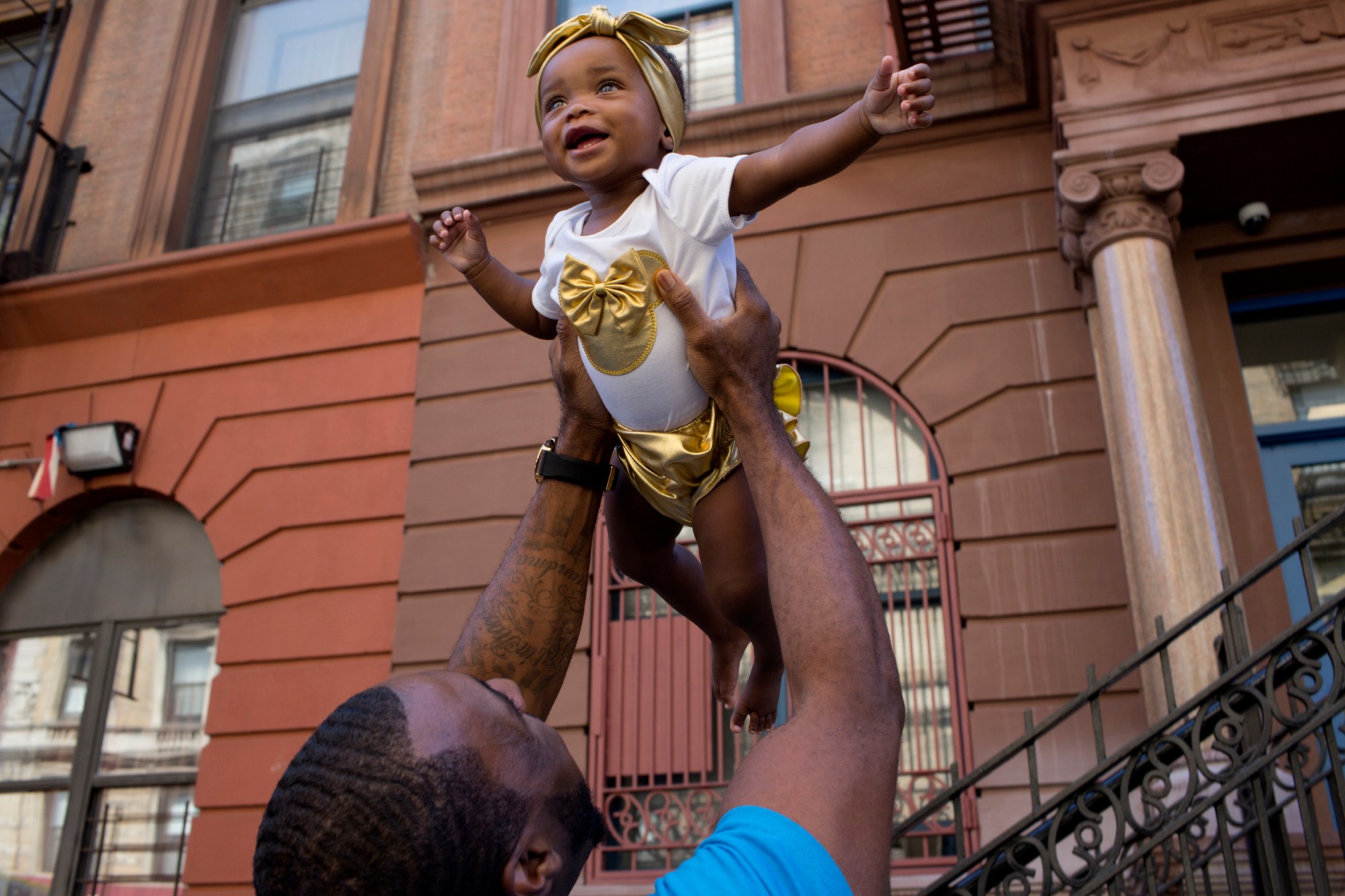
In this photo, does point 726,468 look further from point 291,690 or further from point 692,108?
point 692,108

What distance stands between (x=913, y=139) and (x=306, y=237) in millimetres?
4725

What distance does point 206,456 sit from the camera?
8898 mm

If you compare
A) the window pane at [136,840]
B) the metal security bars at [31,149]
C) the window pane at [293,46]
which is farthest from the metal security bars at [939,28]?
the metal security bars at [31,149]

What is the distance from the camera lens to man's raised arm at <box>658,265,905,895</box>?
1320 mm

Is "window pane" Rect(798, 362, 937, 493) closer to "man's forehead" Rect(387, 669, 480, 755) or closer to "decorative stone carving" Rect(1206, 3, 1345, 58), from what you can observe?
"decorative stone carving" Rect(1206, 3, 1345, 58)

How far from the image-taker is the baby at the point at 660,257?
2074 mm

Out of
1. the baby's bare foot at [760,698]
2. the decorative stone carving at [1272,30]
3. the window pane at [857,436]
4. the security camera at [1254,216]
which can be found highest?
the decorative stone carving at [1272,30]

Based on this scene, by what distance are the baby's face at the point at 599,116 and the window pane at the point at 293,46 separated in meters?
9.15

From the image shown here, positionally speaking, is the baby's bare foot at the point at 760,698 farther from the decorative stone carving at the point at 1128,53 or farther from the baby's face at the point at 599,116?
the decorative stone carving at the point at 1128,53

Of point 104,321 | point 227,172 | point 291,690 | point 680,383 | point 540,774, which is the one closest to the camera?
point 540,774

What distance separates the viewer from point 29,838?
28.6 feet

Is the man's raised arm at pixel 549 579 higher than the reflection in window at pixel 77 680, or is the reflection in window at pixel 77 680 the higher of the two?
the reflection in window at pixel 77 680

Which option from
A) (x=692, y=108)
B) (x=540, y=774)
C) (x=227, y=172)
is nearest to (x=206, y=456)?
(x=227, y=172)

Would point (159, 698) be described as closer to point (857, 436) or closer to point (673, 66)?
point (857, 436)
